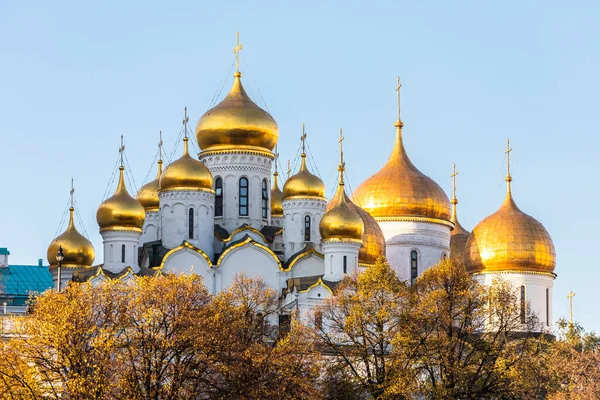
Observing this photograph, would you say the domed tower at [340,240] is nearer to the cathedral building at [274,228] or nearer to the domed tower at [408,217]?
the cathedral building at [274,228]

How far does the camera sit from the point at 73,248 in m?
55.4

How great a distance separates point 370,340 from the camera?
44062 mm

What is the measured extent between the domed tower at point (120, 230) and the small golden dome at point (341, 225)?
6482 millimetres

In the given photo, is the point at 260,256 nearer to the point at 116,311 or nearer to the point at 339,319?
the point at 339,319

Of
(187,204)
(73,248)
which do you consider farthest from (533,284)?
(73,248)

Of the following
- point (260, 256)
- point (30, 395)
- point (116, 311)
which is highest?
point (260, 256)

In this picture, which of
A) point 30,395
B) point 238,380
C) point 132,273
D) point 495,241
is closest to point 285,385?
point 238,380

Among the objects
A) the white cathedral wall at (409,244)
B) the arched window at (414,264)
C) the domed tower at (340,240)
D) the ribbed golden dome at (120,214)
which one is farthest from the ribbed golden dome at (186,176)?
the arched window at (414,264)

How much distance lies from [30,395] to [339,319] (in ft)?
38.3

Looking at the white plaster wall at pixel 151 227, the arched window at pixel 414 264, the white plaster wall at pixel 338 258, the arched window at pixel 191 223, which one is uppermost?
the white plaster wall at pixel 151 227

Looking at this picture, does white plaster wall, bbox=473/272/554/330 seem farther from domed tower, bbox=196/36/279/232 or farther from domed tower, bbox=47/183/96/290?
domed tower, bbox=47/183/96/290

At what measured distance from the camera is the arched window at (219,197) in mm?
57719

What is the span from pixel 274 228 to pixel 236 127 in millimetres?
3999

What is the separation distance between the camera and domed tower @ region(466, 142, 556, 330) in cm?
5909
